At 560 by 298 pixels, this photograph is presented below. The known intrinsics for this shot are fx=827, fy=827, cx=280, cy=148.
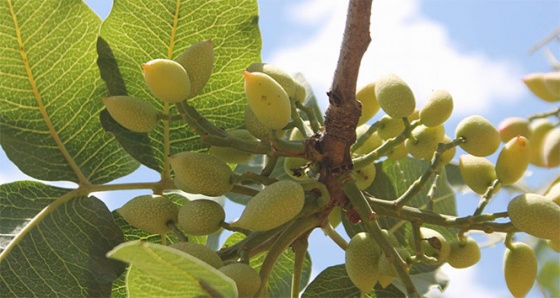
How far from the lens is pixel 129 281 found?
1002mm

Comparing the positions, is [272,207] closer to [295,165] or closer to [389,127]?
[295,165]

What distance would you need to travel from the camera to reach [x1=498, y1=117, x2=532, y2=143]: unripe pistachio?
157 centimetres

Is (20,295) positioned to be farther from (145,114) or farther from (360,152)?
(360,152)

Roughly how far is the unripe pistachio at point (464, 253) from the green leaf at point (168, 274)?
1.74 feet

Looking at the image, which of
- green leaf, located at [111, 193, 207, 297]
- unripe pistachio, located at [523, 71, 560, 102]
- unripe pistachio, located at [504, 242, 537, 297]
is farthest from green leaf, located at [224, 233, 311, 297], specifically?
unripe pistachio, located at [523, 71, 560, 102]

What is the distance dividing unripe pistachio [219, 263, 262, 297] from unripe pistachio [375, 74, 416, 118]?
373 millimetres

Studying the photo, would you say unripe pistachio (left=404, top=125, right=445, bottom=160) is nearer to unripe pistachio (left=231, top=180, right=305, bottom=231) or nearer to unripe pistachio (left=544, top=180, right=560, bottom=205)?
unripe pistachio (left=544, top=180, right=560, bottom=205)

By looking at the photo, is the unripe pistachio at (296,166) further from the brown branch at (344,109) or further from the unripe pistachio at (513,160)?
the unripe pistachio at (513,160)

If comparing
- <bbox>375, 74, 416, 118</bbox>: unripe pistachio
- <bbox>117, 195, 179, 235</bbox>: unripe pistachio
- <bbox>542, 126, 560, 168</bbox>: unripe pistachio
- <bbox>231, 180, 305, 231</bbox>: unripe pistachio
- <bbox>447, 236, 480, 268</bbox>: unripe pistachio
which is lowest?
<bbox>231, 180, 305, 231</bbox>: unripe pistachio

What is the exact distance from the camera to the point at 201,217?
121 cm

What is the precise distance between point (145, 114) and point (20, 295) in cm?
36

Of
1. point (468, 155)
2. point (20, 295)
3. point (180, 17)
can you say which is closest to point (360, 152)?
point (468, 155)

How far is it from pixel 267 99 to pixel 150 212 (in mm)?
270

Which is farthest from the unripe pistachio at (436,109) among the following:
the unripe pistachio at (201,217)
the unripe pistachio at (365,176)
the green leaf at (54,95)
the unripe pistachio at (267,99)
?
the green leaf at (54,95)
